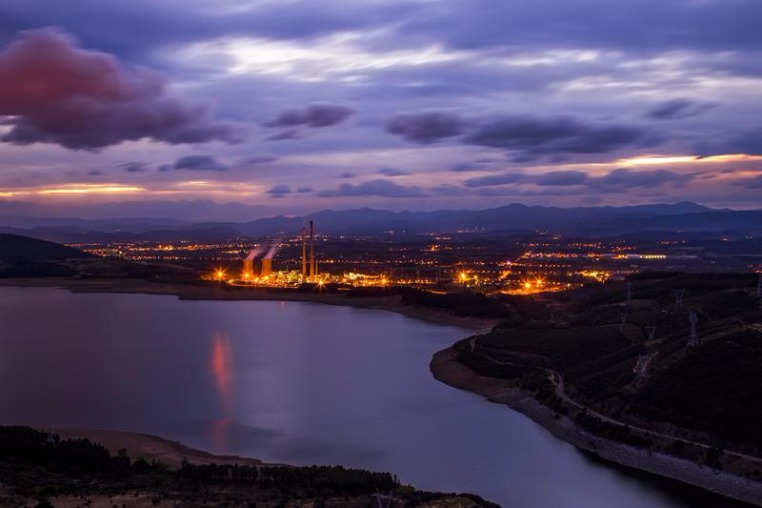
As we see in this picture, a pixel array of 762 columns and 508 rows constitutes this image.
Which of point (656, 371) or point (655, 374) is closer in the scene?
point (655, 374)

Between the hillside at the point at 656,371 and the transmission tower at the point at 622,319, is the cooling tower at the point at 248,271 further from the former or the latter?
the transmission tower at the point at 622,319

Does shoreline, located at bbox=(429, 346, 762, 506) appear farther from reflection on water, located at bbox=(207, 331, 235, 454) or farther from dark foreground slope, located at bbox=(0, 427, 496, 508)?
reflection on water, located at bbox=(207, 331, 235, 454)

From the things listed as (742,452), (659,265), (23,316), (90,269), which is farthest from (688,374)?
(90,269)

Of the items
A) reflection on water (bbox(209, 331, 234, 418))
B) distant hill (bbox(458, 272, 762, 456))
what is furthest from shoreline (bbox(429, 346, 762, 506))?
reflection on water (bbox(209, 331, 234, 418))

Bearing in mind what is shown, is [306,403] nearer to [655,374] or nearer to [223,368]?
[223,368]

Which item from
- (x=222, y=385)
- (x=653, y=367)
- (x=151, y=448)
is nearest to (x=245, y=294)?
(x=222, y=385)

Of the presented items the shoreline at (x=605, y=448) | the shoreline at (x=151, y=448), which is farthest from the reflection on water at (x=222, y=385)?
the shoreline at (x=605, y=448)
